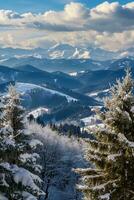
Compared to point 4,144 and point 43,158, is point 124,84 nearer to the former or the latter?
point 4,144

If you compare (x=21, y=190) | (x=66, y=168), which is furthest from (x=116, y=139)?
(x=66, y=168)

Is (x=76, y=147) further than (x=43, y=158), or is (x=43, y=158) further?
(x=76, y=147)

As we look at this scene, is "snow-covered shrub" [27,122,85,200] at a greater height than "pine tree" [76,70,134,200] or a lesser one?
lesser

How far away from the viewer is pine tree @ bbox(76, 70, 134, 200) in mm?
19750

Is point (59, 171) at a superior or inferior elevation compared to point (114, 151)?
inferior

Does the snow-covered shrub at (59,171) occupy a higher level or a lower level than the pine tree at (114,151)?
lower

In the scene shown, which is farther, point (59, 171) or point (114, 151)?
point (59, 171)

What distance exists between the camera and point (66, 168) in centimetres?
11962

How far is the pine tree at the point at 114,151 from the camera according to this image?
1975cm

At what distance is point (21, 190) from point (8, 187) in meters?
0.81

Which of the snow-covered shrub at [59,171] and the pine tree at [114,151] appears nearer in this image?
the pine tree at [114,151]

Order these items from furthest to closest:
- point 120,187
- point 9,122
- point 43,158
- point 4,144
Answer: point 43,158, point 9,122, point 120,187, point 4,144

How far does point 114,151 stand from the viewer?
20.0 metres

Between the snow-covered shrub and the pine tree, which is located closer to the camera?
the pine tree
